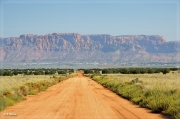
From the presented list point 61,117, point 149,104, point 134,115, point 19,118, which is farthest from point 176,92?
point 19,118

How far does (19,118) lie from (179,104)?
319 inches

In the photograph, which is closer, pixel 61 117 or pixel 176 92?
pixel 61 117

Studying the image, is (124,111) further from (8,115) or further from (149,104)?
(8,115)

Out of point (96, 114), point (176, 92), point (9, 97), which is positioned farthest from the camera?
point (9, 97)

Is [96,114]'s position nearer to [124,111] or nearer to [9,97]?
[124,111]

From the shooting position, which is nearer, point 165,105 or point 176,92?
point 165,105

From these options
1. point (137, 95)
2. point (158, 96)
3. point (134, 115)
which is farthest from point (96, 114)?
point (137, 95)

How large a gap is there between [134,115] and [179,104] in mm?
2468

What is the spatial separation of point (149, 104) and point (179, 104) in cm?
321

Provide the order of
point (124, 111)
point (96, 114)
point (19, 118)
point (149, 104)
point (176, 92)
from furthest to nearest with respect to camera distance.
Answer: point (176, 92) < point (149, 104) < point (124, 111) < point (96, 114) < point (19, 118)

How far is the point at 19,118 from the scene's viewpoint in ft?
55.0

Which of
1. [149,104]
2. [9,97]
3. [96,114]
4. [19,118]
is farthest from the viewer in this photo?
[9,97]

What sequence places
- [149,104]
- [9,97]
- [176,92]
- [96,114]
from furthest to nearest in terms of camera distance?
[9,97] < [176,92] < [149,104] < [96,114]

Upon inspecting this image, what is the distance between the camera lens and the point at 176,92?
23.1 m
